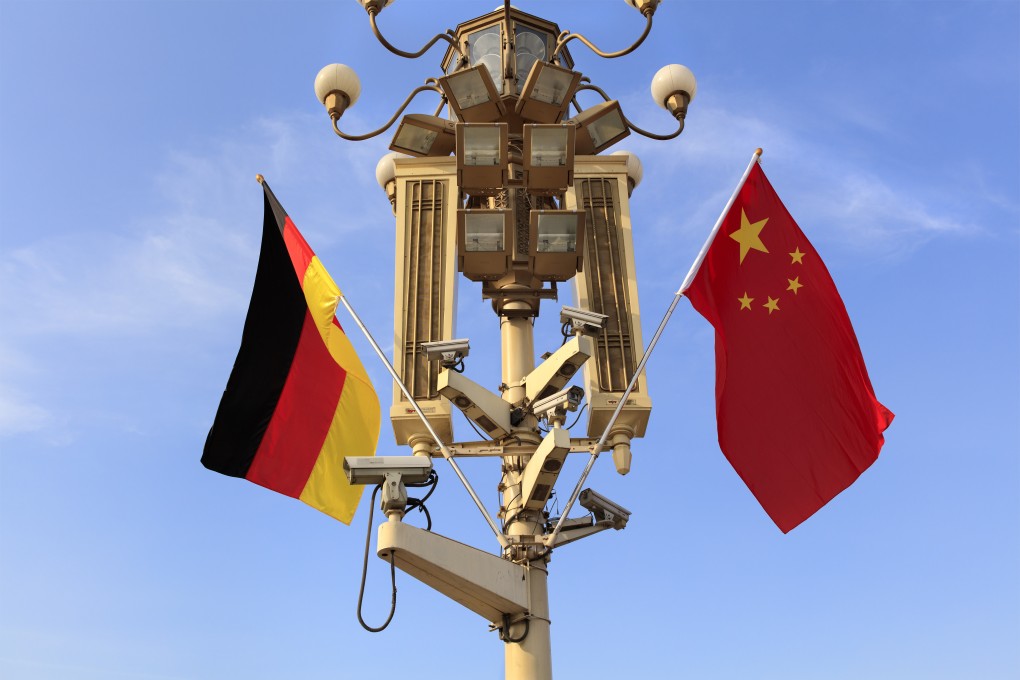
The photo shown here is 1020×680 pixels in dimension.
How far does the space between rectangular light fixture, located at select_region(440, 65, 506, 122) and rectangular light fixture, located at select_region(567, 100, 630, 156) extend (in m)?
0.99

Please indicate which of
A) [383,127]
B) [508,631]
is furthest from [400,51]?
[508,631]

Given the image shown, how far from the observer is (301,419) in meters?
12.1

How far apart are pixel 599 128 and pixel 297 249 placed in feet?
12.5

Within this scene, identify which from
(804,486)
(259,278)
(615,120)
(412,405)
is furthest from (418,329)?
(804,486)

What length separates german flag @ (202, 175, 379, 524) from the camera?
38.3 feet

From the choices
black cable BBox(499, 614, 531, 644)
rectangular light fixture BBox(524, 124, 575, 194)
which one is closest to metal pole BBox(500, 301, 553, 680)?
black cable BBox(499, 614, 531, 644)

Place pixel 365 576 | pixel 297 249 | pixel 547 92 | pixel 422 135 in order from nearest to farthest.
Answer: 1. pixel 365 576
2. pixel 547 92
3. pixel 297 249
4. pixel 422 135

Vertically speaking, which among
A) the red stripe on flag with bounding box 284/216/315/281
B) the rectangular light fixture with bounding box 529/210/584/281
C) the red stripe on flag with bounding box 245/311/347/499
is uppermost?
the red stripe on flag with bounding box 284/216/315/281

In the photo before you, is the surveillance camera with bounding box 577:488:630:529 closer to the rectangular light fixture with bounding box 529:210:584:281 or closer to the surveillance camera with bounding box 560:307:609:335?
the surveillance camera with bounding box 560:307:609:335

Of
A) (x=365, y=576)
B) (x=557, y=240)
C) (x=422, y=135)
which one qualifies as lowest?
(x=365, y=576)

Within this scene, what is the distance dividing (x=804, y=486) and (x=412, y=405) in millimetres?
4074

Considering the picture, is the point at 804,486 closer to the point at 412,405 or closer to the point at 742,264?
the point at 742,264

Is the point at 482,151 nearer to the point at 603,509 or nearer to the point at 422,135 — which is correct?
the point at 422,135

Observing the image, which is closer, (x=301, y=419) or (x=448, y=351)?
(x=448, y=351)
